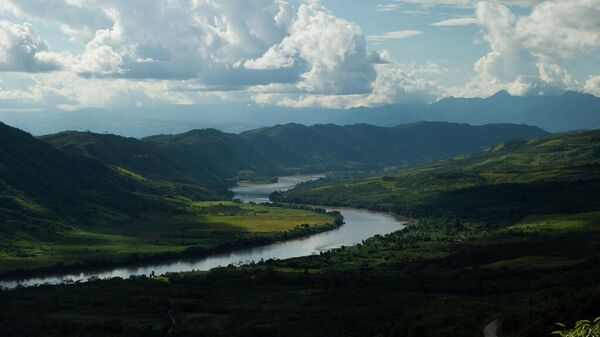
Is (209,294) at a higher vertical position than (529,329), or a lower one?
lower

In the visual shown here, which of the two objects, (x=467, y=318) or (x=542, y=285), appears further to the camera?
(x=542, y=285)

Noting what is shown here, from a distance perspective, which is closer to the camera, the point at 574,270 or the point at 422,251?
the point at 574,270

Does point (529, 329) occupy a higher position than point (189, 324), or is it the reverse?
point (529, 329)

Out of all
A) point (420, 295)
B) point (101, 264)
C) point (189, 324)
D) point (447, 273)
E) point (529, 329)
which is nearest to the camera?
point (529, 329)

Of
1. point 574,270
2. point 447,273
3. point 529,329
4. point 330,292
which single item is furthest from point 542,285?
point 529,329

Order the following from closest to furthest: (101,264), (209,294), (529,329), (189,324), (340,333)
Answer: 1. (529,329)
2. (340,333)
3. (189,324)
4. (209,294)
5. (101,264)

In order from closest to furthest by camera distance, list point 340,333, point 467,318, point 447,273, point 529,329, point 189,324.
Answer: point 529,329, point 467,318, point 340,333, point 189,324, point 447,273

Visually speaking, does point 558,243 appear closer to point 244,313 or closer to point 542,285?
point 542,285

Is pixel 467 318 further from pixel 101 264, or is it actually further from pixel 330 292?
pixel 101 264

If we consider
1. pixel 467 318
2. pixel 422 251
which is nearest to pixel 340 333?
pixel 467 318
